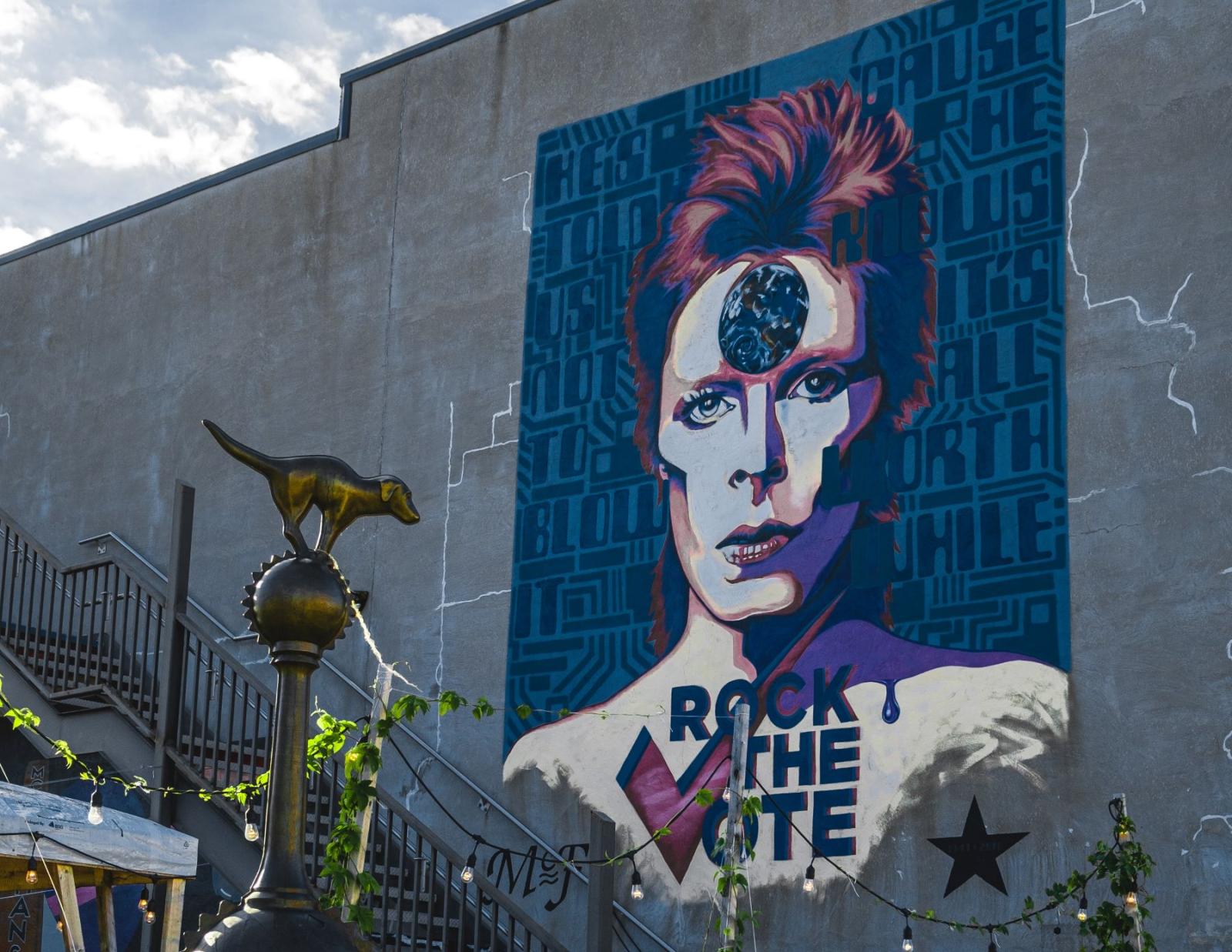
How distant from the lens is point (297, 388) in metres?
13.5

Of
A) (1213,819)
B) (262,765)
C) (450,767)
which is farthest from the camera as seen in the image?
(450,767)

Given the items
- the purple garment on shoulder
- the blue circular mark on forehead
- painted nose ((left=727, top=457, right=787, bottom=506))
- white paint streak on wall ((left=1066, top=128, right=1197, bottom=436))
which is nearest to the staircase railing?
the purple garment on shoulder

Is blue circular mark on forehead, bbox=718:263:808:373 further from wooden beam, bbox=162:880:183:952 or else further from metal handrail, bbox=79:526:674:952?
wooden beam, bbox=162:880:183:952

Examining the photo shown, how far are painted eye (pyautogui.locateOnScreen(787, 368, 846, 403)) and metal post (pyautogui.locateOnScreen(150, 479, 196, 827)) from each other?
394 cm

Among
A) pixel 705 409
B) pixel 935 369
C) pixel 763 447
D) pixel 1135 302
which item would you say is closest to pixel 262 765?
pixel 705 409

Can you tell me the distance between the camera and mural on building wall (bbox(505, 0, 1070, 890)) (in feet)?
31.0

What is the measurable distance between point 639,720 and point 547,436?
2.07m

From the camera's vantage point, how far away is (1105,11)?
32.1 feet

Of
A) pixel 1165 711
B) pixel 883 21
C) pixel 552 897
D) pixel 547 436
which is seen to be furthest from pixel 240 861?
pixel 883 21

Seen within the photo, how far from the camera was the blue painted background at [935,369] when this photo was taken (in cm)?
943

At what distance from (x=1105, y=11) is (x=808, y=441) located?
284 centimetres

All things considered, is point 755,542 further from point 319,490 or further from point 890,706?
point 319,490

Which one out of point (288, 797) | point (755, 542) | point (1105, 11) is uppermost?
point (1105, 11)
